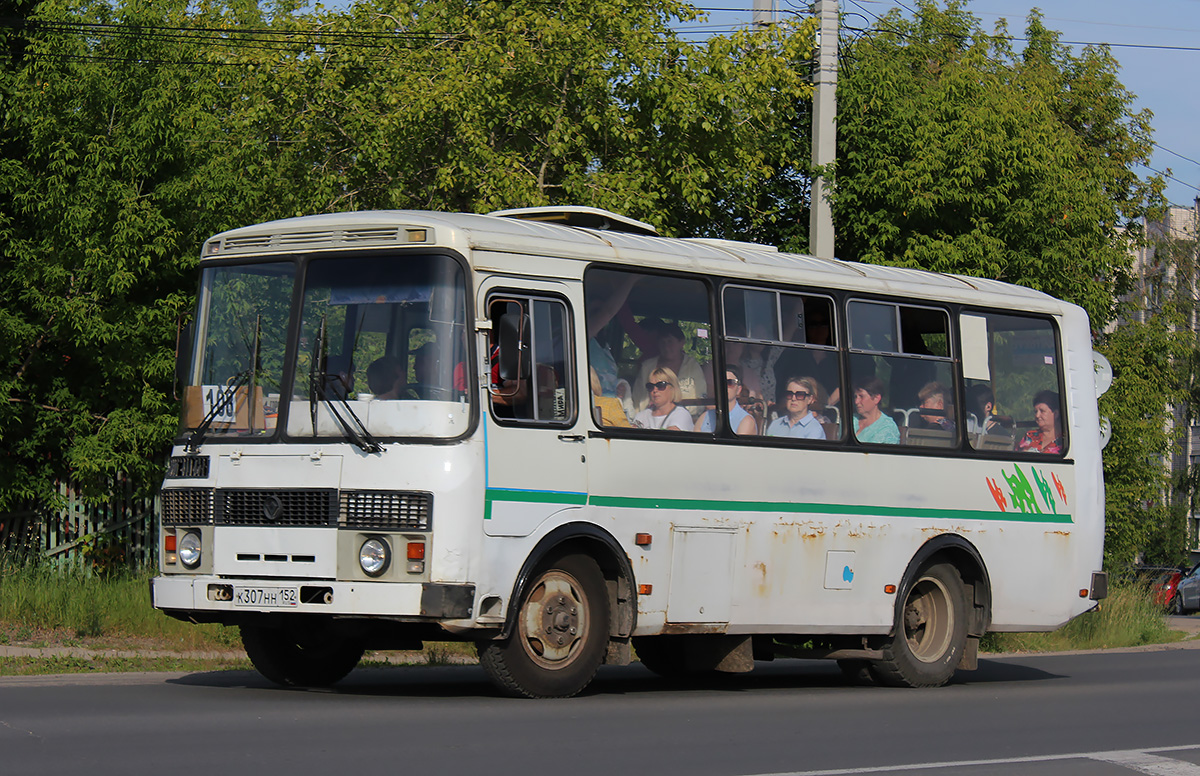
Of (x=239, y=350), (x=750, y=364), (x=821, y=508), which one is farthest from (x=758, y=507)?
(x=239, y=350)

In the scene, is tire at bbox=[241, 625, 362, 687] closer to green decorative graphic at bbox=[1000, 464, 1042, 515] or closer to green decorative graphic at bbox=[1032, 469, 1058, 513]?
green decorative graphic at bbox=[1000, 464, 1042, 515]

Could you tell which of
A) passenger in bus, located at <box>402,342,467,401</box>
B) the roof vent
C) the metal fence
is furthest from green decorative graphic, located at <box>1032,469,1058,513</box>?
the metal fence

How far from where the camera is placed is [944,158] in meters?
23.2

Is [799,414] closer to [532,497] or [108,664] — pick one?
[532,497]

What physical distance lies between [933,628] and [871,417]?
1993 millimetres

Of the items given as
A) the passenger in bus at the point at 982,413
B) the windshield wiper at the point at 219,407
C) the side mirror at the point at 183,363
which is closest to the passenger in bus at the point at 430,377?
the windshield wiper at the point at 219,407

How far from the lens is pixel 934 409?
13.9m

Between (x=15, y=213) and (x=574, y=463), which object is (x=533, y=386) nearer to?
(x=574, y=463)

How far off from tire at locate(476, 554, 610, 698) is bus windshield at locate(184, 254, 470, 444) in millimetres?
1304

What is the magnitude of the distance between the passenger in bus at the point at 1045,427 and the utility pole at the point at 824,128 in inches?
204

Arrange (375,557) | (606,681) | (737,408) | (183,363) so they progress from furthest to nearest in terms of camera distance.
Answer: (606,681) → (737,408) → (183,363) → (375,557)

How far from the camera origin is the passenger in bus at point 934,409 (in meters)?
13.7

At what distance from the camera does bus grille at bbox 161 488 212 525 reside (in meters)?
11.0

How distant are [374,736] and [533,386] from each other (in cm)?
280
